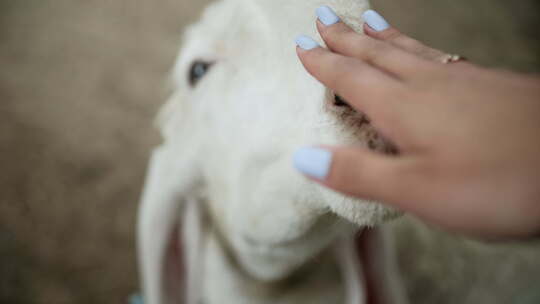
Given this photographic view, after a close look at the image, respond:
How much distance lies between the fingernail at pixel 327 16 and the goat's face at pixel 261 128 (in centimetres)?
3

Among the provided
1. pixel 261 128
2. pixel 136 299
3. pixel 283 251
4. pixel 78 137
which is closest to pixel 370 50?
pixel 261 128

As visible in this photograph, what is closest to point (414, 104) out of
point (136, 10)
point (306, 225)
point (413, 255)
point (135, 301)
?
point (306, 225)

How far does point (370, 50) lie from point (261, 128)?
269mm

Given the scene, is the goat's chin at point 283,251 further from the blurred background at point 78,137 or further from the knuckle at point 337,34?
the blurred background at point 78,137

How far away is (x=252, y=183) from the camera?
0.63m

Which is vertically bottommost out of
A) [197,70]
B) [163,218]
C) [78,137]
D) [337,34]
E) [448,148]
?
[448,148]

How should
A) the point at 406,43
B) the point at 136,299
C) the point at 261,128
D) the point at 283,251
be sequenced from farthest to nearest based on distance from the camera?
the point at 136,299 → the point at 283,251 → the point at 261,128 → the point at 406,43

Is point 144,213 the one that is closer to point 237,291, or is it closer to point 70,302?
point 237,291

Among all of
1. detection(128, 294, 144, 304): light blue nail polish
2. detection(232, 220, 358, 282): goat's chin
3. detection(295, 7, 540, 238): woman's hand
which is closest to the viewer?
detection(295, 7, 540, 238): woman's hand

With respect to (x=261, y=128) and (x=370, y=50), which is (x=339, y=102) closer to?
(x=370, y=50)

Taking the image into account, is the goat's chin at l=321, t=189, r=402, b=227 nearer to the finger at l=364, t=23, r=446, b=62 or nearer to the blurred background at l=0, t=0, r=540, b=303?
the finger at l=364, t=23, r=446, b=62

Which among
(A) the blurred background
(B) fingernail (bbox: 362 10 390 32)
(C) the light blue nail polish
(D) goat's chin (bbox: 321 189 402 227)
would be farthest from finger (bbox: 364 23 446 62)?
(C) the light blue nail polish

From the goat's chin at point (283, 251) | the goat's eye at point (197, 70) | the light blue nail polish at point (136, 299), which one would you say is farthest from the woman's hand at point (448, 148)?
the light blue nail polish at point (136, 299)

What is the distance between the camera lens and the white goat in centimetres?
47
